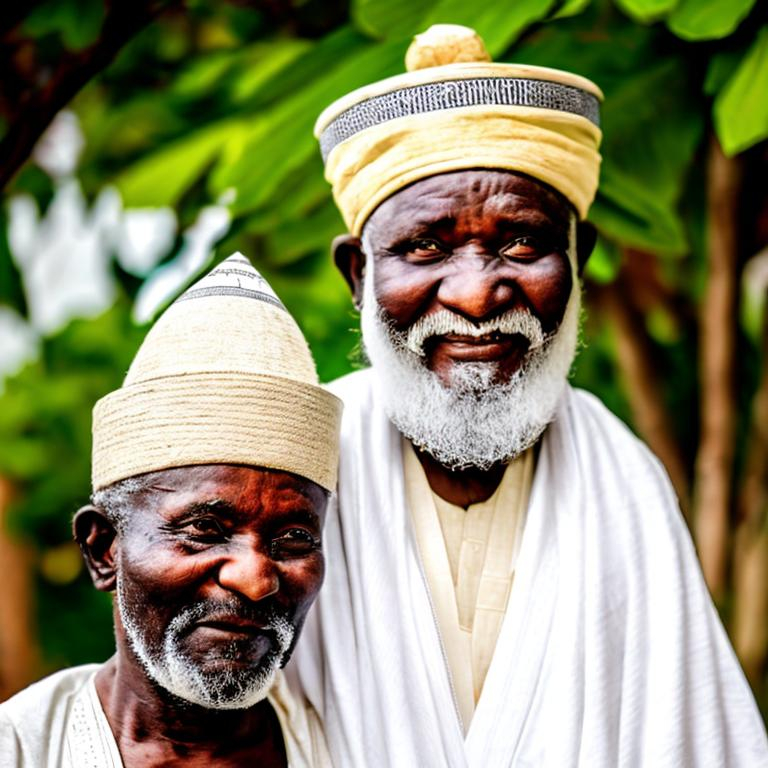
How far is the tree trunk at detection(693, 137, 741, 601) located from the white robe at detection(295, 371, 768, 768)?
1.75 metres

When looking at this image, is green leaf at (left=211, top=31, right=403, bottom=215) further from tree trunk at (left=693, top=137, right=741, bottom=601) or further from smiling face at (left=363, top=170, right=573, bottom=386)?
tree trunk at (left=693, top=137, right=741, bottom=601)

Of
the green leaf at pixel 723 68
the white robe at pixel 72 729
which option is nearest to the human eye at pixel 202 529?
the white robe at pixel 72 729

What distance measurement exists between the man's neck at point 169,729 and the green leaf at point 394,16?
1.63 meters

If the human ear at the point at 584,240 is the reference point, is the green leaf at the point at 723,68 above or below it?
above

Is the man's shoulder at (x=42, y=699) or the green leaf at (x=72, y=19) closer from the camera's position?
the man's shoulder at (x=42, y=699)

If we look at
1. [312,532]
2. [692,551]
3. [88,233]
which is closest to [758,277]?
[88,233]

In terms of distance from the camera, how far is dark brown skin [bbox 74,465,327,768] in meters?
2.19

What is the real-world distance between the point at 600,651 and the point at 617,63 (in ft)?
5.67

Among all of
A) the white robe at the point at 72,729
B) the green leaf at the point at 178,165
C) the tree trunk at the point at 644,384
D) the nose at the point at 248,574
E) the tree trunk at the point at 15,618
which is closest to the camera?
the nose at the point at 248,574

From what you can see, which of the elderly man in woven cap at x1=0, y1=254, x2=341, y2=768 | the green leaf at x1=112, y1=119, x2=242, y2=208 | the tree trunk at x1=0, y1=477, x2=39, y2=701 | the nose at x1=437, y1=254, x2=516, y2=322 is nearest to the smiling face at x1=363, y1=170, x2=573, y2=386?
the nose at x1=437, y1=254, x2=516, y2=322

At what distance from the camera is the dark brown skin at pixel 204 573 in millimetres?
2193

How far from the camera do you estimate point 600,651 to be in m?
2.58

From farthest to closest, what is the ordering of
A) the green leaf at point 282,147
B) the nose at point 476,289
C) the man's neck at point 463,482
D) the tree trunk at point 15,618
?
the tree trunk at point 15,618
the green leaf at point 282,147
the man's neck at point 463,482
the nose at point 476,289

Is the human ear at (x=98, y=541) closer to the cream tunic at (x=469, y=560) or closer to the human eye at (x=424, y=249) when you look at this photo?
the cream tunic at (x=469, y=560)
